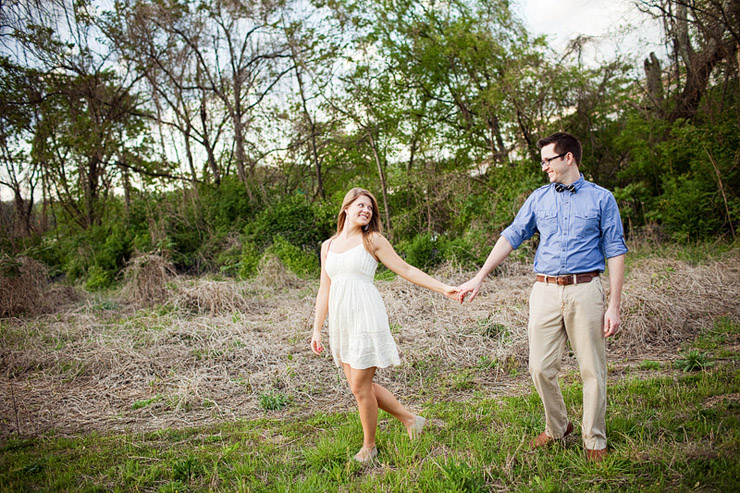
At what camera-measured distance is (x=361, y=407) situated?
10.5 ft

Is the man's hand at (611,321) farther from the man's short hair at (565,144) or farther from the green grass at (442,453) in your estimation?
the man's short hair at (565,144)

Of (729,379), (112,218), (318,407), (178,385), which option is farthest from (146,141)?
(729,379)

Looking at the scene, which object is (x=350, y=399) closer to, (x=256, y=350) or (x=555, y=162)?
(x=256, y=350)

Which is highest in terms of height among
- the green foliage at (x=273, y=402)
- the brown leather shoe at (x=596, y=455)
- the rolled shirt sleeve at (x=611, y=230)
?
the rolled shirt sleeve at (x=611, y=230)

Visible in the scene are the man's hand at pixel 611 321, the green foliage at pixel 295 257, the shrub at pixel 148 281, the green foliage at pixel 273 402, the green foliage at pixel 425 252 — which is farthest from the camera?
the green foliage at pixel 295 257

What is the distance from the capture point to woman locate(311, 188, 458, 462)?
3.15m

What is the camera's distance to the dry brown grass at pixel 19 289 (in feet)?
26.6

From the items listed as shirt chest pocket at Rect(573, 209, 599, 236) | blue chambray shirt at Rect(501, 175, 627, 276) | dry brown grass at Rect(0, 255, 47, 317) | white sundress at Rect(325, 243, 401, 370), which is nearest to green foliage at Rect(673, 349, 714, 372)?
blue chambray shirt at Rect(501, 175, 627, 276)

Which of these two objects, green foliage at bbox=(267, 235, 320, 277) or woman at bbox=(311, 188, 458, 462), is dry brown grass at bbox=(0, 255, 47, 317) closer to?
green foliage at bbox=(267, 235, 320, 277)

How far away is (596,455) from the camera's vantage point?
289cm

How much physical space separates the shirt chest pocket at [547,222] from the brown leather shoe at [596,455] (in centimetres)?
127

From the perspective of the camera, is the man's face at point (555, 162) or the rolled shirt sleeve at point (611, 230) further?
the man's face at point (555, 162)

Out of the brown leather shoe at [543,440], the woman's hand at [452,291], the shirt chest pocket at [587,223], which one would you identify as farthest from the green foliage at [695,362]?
the woman's hand at [452,291]

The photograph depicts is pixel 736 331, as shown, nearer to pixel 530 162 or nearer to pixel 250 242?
pixel 530 162
